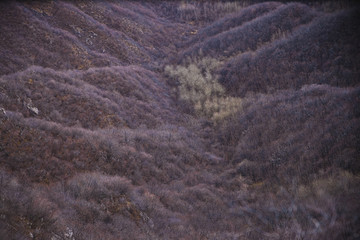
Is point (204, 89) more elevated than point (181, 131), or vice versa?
point (204, 89)

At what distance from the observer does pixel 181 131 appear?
14.2 m

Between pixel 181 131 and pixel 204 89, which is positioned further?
pixel 204 89

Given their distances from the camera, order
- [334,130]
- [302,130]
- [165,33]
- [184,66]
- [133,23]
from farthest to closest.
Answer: [165,33] < [133,23] < [184,66] < [302,130] < [334,130]

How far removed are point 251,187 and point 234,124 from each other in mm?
5207

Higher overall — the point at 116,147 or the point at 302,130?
the point at 302,130

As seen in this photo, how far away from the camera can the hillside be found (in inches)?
238

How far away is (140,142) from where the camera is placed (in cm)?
1120

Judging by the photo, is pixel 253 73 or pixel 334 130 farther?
pixel 253 73

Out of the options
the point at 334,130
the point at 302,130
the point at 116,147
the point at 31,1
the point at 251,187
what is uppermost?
the point at 31,1

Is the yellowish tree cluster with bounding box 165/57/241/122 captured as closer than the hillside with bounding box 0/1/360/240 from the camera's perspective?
No

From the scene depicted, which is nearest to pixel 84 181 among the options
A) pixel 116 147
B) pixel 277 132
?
pixel 116 147

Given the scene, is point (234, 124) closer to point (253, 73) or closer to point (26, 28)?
point (253, 73)

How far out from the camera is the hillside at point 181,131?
605 cm

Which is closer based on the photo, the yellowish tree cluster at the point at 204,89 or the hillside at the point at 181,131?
the hillside at the point at 181,131
